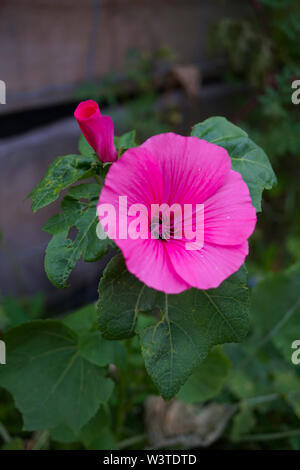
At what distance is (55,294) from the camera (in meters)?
1.66

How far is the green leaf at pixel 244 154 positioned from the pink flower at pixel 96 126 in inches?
7.7

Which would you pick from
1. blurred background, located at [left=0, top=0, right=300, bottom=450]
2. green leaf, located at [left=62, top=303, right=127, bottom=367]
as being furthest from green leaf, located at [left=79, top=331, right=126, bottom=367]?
blurred background, located at [left=0, top=0, right=300, bottom=450]

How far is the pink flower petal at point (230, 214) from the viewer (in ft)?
1.75

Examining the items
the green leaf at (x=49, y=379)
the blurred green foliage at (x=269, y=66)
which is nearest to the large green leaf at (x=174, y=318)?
the green leaf at (x=49, y=379)

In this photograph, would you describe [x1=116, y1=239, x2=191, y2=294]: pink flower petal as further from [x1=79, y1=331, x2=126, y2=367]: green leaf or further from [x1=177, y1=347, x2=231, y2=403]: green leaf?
[x1=177, y1=347, x2=231, y2=403]: green leaf

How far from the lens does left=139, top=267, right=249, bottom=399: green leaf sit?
600mm

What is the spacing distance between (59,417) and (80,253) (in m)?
0.34

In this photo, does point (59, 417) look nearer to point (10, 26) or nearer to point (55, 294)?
point (55, 294)

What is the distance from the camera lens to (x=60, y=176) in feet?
2.15

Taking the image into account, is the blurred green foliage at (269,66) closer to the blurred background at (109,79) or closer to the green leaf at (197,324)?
the blurred background at (109,79)

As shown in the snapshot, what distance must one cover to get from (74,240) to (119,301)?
0.32ft

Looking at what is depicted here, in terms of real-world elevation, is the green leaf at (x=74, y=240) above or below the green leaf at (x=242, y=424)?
above

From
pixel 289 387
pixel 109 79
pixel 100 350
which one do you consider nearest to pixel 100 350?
pixel 100 350

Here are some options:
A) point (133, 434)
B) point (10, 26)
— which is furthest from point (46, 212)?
point (133, 434)
